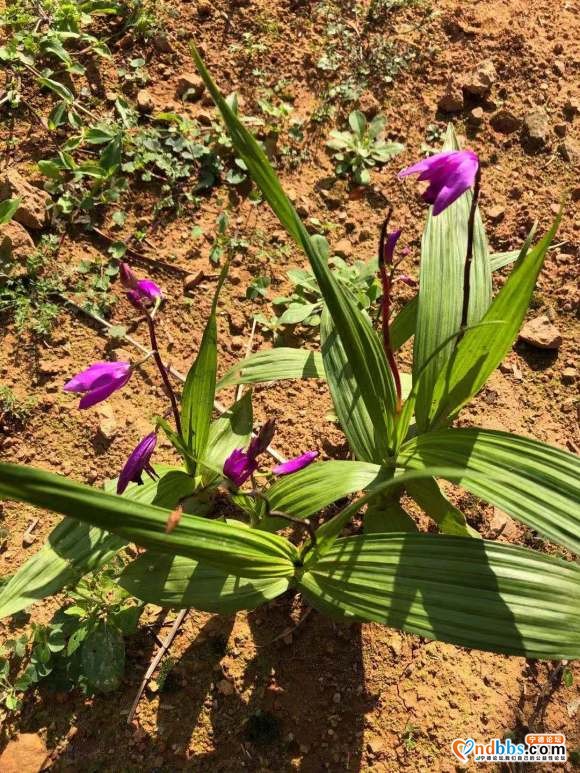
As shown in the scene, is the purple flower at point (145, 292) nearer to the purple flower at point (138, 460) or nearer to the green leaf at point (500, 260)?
the purple flower at point (138, 460)

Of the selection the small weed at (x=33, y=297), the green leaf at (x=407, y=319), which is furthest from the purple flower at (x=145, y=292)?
the small weed at (x=33, y=297)

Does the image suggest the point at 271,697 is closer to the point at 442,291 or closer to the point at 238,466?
the point at 238,466

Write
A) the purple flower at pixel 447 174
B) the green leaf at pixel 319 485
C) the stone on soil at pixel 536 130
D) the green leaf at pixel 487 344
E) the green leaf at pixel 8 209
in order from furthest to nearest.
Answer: the stone on soil at pixel 536 130 → the green leaf at pixel 8 209 → the green leaf at pixel 319 485 → the green leaf at pixel 487 344 → the purple flower at pixel 447 174

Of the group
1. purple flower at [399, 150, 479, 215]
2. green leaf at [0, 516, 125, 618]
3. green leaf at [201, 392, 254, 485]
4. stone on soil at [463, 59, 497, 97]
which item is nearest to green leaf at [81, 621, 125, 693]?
green leaf at [0, 516, 125, 618]

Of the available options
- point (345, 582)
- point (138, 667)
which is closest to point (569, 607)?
point (345, 582)

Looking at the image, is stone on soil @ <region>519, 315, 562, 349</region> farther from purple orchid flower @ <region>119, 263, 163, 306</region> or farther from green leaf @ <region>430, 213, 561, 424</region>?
purple orchid flower @ <region>119, 263, 163, 306</region>

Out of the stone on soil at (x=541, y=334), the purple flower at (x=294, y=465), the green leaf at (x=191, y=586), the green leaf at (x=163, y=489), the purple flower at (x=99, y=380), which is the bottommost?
the green leaf at (x=191, y=586)

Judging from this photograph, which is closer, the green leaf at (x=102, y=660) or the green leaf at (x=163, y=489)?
the green leaf at (x=163, y=489)

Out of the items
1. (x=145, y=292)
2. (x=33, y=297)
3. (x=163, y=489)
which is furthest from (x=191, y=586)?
(x=33, y=297)
